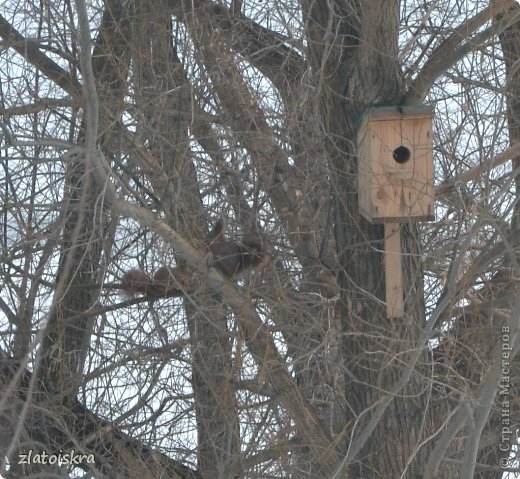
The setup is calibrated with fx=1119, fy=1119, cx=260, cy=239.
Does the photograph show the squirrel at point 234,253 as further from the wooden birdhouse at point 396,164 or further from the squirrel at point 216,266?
the wooden birdhouse at point 396,164

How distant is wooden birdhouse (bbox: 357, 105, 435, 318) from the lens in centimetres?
581

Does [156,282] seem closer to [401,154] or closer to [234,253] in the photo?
[234,253]

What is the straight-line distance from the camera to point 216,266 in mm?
5789

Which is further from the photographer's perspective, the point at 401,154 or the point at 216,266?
the point at 401,154

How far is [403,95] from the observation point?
621 cm

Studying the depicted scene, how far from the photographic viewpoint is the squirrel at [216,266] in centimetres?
586

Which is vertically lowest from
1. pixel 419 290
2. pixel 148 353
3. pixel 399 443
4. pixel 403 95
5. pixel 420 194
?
pixel 399 443

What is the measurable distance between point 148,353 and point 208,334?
359mm

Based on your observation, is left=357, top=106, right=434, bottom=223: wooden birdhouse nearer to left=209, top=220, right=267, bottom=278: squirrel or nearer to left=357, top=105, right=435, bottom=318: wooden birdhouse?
left=357, top=105, right=435, bottom=318: wooden birdhouse

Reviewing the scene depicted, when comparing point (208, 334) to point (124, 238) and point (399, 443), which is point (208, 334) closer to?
point (124, 238)

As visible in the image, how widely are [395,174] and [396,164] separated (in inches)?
2.6

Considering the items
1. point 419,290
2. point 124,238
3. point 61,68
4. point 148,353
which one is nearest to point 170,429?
point 148,353

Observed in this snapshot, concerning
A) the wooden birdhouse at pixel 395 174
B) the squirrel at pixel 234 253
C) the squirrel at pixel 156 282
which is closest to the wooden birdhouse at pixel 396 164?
the wooden birdhouse at pixel 395 174

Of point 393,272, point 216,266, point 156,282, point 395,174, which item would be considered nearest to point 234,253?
point 216,266
